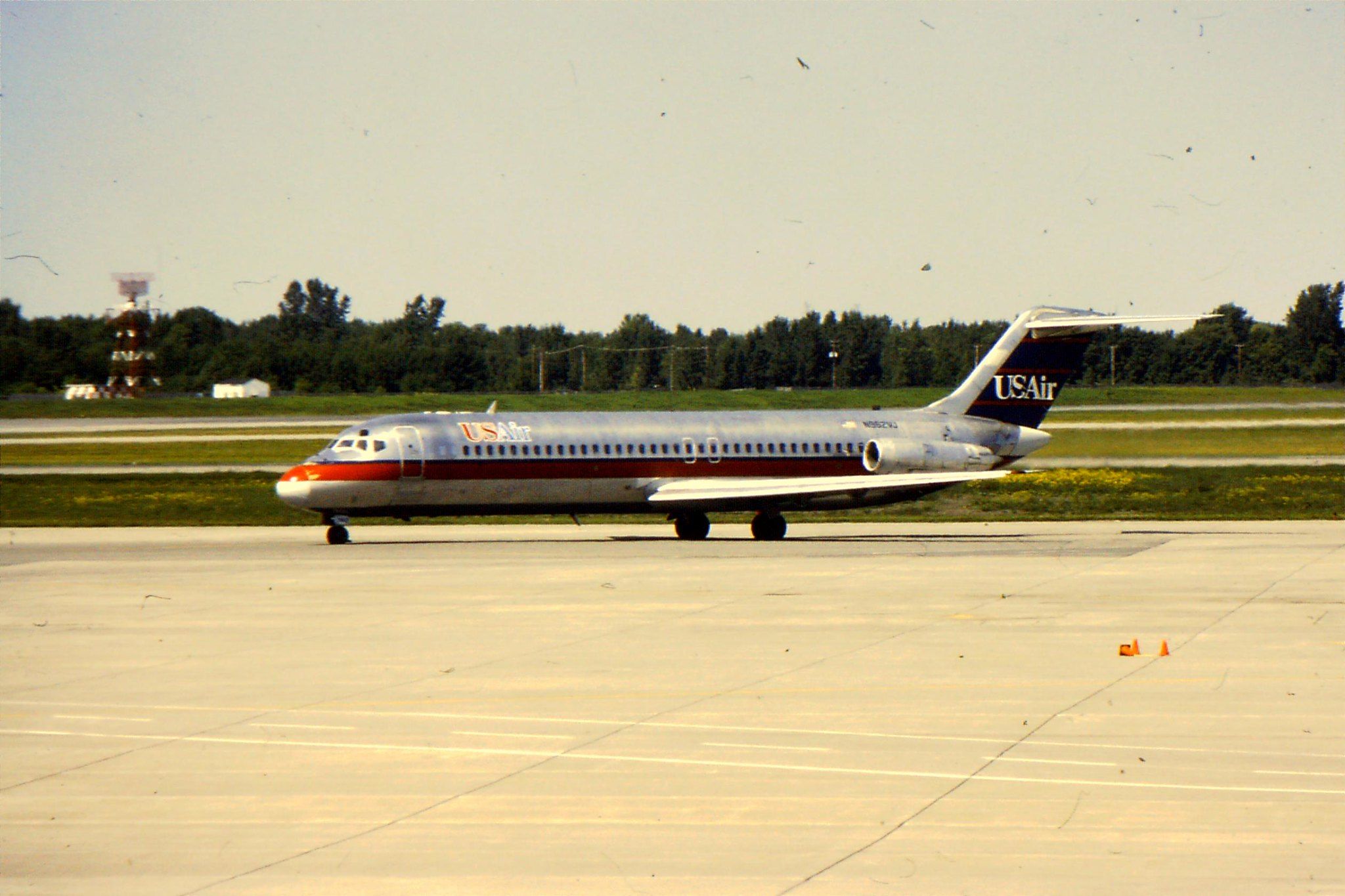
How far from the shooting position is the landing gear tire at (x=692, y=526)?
145 ft

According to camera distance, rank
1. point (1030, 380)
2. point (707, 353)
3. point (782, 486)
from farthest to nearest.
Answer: point (707, 353) → point (1030, 380) → point (782, 486)

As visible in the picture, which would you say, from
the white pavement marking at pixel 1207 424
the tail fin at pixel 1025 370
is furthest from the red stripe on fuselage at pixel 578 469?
the white pavement marking at pixel 1207 424

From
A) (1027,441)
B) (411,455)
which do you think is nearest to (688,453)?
(411,455)

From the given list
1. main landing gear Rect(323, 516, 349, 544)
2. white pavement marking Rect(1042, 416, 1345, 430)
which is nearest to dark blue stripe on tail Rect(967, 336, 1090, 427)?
main landing gear Rect(323, 516, 349, 544)

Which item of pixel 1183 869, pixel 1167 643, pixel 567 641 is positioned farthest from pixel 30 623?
pixel 1183 869

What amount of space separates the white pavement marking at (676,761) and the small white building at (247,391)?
82.5 meters

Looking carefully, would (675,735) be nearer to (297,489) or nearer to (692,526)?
(297,489)

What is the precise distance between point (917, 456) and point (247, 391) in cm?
6754

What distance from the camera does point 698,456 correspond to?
4359 cm

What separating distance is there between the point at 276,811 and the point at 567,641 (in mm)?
9924

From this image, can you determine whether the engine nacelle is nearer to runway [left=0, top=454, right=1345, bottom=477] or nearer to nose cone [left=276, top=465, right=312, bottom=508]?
nose cone [left=276, top=465, right=312, bottom=508]

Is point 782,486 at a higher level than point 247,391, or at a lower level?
lower

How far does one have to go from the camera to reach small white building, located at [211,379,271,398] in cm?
9750

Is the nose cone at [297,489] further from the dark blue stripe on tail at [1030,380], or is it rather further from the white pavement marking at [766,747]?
the white pavement marking at [766,747]
